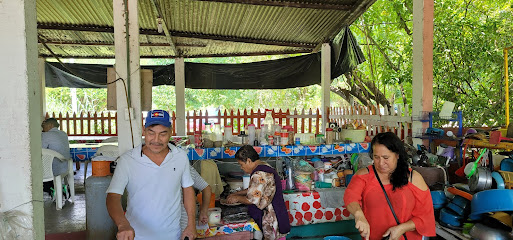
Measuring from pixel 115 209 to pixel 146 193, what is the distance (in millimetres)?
200

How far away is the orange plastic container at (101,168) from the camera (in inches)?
138

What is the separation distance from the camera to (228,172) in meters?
4.59

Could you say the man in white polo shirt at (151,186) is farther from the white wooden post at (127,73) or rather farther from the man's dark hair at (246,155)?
the white wooden post at (127,73)

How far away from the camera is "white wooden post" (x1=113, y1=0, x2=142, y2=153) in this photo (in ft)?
12.1

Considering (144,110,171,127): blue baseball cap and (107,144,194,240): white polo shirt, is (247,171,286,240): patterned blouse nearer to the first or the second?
(107,144,194,240): white polo shirt

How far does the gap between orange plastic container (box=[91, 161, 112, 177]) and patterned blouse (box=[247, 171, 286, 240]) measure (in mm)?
1549

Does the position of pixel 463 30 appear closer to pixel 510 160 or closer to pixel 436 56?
pixel 436 56

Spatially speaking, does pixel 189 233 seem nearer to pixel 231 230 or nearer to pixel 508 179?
pixel 231 230

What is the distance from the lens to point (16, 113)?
65.0 inches

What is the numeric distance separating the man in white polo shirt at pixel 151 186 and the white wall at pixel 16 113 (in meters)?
0.51

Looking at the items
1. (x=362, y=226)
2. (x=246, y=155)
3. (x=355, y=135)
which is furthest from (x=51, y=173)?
(x=362, y=226)

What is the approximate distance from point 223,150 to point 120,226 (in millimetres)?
2333

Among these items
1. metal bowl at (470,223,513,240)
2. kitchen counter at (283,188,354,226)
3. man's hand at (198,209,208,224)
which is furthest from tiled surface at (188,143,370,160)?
metal bowl at (470,223,513,240)

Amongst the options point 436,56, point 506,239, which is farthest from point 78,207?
point 436,56
